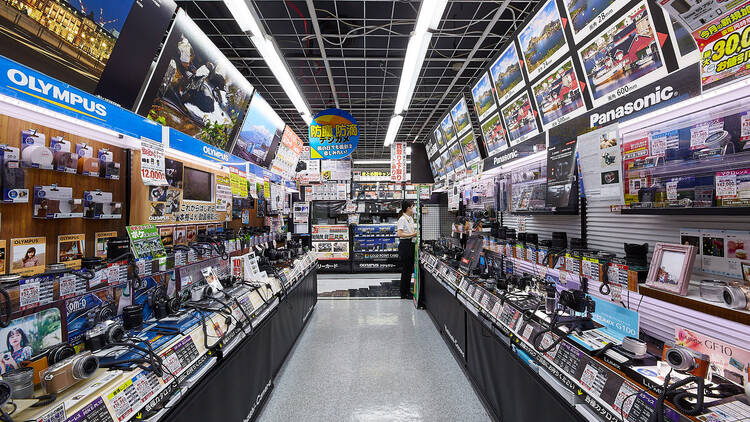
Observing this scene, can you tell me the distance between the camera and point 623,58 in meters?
2.10

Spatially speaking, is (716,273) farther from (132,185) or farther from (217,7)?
(217,7)

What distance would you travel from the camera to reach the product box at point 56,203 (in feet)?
5.57

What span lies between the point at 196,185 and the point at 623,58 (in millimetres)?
3864

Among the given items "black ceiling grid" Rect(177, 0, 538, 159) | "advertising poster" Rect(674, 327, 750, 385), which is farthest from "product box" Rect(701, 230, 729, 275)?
"black ceiling grid" Rect(177, 0, 538, 159)

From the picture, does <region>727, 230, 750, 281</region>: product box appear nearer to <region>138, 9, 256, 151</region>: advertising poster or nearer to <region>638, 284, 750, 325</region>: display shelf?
<region>638, 284, 750, 325</region>: display shelf

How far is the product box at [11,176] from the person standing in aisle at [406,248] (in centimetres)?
554

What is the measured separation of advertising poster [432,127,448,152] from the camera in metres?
6.45

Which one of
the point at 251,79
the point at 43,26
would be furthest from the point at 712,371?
the point at 251,79

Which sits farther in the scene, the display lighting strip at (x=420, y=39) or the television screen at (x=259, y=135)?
the television screen at (x=259, y=135)

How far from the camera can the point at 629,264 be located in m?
1.74

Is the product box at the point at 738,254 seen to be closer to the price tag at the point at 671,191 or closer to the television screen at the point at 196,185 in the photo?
the price tag at the point at 671,191

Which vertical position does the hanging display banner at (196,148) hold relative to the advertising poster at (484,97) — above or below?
below

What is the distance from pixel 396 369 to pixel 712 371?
2843 millimetres

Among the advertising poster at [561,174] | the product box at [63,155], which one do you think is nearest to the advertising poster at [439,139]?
the advertising poster at [561,174]
